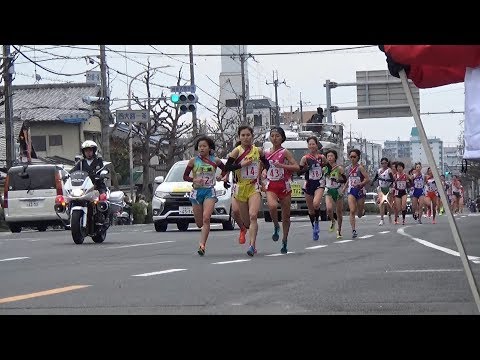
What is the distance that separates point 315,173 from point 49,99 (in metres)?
51.1

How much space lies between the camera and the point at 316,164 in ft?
68.7

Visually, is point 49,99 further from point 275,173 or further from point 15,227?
point 275,173

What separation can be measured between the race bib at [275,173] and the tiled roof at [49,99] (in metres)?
52.4

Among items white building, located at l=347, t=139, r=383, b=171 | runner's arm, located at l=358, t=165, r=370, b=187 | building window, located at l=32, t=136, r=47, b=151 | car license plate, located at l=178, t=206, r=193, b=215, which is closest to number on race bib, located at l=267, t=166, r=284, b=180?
runner's arm, located at l=358, t=165, r=370, b=187

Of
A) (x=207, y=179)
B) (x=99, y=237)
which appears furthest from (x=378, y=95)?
(x=207, y=179)

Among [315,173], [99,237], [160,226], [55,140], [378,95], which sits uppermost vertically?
[378,95]

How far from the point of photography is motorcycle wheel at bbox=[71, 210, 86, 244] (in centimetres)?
1991

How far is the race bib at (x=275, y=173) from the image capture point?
16188 millimetres

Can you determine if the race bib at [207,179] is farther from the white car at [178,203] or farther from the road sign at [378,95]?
the road sign at [378,95]

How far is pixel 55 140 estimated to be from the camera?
70.6 metres
